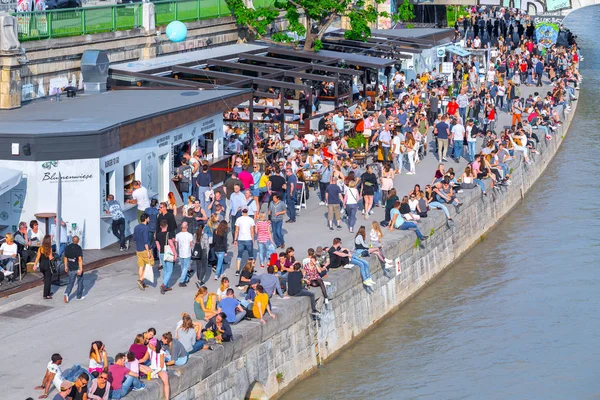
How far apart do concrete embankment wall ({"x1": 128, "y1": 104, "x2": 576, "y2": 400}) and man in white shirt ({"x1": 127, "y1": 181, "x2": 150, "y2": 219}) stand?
14.3ft

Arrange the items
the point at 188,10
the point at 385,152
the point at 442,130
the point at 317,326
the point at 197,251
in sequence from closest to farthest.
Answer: the point at 317,326
the point at 197,251
the point at 385,152
the point at 442,130
the point at 188,10

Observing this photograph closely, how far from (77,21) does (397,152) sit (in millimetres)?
8765

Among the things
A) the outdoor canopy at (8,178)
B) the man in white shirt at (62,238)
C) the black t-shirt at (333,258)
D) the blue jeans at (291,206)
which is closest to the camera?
the outdoor canopy at (8,178)

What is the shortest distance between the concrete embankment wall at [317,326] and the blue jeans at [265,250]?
4.55 ft

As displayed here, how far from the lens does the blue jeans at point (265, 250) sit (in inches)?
899

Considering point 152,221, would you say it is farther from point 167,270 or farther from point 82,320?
point 82,320

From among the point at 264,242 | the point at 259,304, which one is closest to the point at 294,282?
the point at 259,304

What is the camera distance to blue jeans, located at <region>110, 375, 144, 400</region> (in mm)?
15641

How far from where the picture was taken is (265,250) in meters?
22.9

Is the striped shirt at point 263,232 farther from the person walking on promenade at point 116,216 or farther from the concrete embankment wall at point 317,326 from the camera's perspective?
the person walking on promenade at point 116,216

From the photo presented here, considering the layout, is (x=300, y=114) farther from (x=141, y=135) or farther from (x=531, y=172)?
(x=141, y=135)

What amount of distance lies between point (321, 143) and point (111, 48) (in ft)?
20.0

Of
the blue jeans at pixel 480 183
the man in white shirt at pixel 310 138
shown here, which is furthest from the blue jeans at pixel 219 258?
the blue jeans at pixel 480 183

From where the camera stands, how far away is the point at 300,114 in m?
35.3
